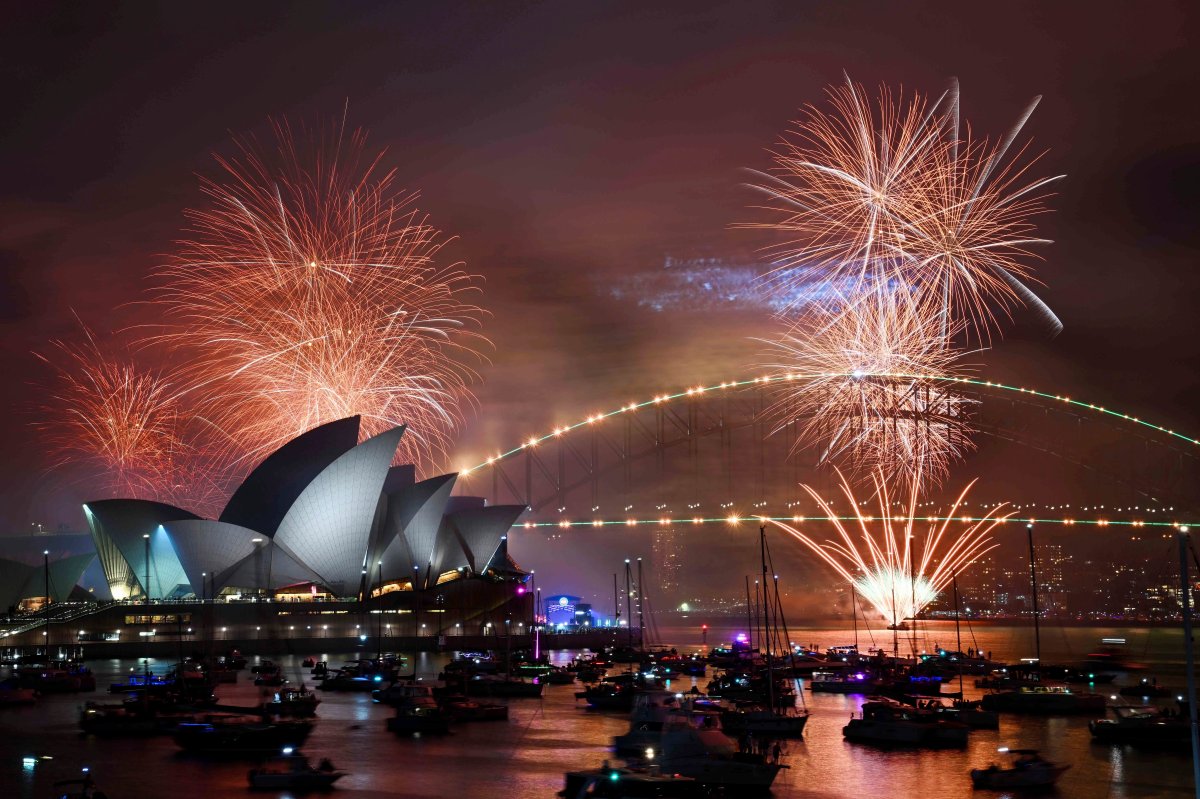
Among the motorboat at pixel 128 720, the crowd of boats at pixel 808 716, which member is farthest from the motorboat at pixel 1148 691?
the motorboat at pixel 128 720

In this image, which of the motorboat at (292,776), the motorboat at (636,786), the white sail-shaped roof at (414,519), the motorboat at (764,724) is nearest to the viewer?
the motorboat at (636,786)

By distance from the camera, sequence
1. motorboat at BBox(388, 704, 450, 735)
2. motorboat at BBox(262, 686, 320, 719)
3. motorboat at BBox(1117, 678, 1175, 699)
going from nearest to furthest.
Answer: motorboat at BBox(388, 704, 450, 735) < motorboat at BBox(262, 686, 320, 719) < motorboat at BBox(1117, 678, 1175, 699)

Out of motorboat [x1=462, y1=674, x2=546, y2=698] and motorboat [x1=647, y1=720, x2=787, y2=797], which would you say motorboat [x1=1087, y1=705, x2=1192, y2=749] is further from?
motorboat [x1=462, y1=674, x2=546, y2=698]

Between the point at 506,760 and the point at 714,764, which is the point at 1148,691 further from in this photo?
the point at 714,764

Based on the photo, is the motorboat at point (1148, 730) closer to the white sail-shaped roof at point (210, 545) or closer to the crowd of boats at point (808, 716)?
the crowd of boats at point (808, 716)

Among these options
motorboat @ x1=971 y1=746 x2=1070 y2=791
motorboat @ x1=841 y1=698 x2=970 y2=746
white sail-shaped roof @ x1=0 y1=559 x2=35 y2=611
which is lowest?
motorboat @ x1=971 y1=746 x2=1070 y2=791

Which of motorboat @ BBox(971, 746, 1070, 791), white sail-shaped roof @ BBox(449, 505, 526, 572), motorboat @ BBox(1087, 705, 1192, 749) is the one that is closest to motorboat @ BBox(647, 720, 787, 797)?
motorboat @ BBox(971, 746, 1070, 791)

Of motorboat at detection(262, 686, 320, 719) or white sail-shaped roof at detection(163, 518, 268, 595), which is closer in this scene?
motorboat at detection(262, 686, 320, 719)
